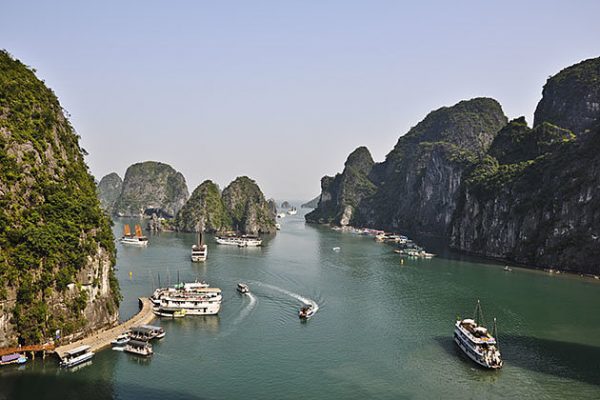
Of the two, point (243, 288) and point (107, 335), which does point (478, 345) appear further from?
point (107, 335)

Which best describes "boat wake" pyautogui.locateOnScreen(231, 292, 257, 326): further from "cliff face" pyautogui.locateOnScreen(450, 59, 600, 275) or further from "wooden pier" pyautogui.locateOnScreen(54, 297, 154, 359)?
"cliff face" pyautogui.locateOnScreen(450, 59, 600, 275)

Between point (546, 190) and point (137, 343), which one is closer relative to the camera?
point (137, 343)

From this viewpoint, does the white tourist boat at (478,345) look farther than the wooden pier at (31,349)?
Yes

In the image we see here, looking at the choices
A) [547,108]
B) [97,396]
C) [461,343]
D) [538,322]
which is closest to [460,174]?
[547,108]

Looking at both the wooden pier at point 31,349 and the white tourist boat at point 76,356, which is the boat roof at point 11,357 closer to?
the wooden pier at point 31,349

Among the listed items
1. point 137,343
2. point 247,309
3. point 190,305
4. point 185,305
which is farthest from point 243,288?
point 137,343

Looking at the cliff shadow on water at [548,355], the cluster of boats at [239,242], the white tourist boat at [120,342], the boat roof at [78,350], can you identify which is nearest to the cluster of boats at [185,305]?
the white tourist boat at [120,342]
